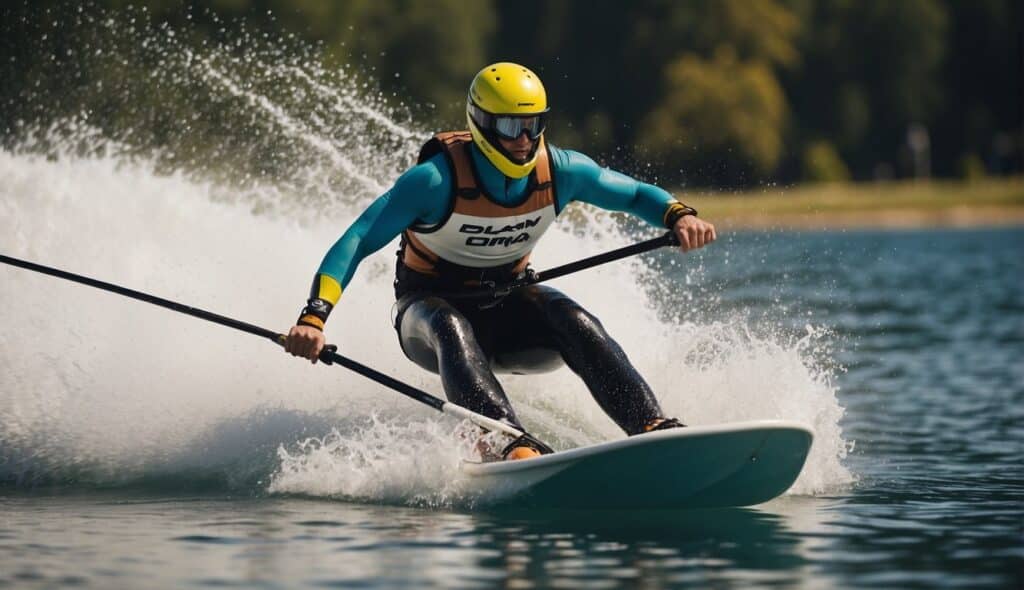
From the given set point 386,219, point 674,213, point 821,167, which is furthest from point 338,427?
point 821,167

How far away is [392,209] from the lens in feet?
30.4

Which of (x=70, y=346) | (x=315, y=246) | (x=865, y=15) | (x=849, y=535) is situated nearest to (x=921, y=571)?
(x=849, y=535)

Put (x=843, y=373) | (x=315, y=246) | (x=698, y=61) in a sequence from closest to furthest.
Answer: (x=315, y=246), (x=843, y=373), (x=698, y=61)

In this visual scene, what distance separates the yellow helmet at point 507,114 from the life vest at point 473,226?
13cm

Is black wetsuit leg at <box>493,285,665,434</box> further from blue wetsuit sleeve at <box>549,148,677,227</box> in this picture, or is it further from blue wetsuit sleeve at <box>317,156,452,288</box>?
blue wetsuit sleeve at <box>317,156,452,288</box>

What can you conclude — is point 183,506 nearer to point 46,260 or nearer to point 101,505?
point 101,505

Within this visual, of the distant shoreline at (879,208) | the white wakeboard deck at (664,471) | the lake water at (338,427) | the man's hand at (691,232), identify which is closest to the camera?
the lake water at (338,427)

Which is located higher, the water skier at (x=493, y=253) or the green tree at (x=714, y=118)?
the green tree at (x=714, y=118)

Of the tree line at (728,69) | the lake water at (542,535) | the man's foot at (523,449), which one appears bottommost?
the lake water at (542,535)

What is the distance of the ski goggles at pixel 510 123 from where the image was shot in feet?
30.5

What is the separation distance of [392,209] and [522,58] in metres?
91.2

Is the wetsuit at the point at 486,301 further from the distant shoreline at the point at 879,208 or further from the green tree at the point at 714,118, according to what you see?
the green tree at the point at 714,118

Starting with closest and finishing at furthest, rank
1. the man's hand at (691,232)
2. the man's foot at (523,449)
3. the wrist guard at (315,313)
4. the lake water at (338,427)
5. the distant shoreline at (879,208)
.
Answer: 1. the lake water at (338,427)
2. the man's foot at (523,449)
3. the wrist guard at (315,313)
4. the man's hand at (691,232)
5. the distant shoreline at (879,208)

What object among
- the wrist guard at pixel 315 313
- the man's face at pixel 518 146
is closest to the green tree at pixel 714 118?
the man's face at pixel 518 146
